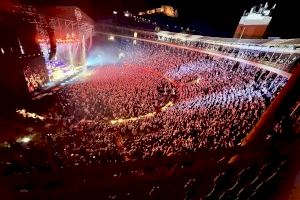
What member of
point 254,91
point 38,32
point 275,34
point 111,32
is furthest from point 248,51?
point 111,32

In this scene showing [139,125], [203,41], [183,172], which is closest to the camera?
[183,172]

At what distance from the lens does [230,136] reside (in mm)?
9406

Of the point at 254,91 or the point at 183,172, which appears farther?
the point at 254,91

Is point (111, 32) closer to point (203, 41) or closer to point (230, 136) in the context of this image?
point (203, 41)

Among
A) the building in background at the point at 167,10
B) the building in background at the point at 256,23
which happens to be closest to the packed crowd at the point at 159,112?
the building in background at the point at 256,23

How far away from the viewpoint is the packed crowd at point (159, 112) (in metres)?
9.78

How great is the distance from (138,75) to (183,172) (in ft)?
72.3

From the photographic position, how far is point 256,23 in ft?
97.0

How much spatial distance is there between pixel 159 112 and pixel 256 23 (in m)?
22.0

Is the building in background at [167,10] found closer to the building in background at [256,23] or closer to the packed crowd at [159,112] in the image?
the building in background at [256,23]

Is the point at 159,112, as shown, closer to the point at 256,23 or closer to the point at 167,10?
the point at 256,23

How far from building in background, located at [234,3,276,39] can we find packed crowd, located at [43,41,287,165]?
1024cm

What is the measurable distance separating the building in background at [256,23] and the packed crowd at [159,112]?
33.6 ft

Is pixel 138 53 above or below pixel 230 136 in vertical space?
below
